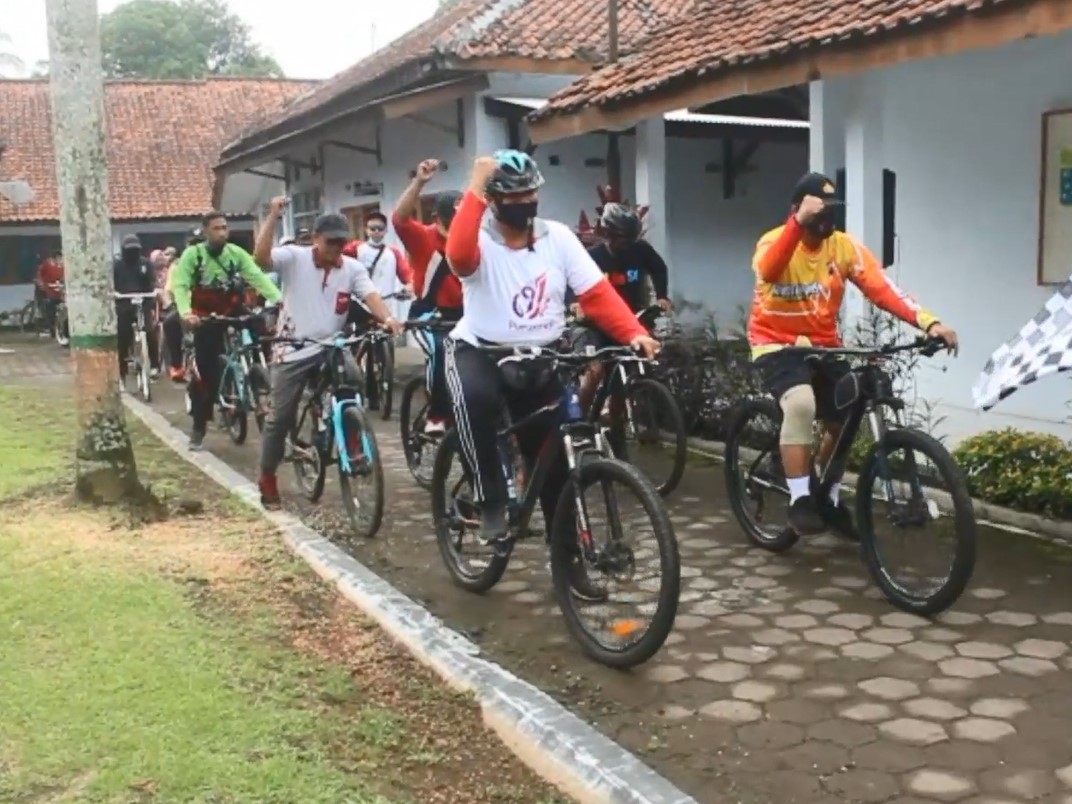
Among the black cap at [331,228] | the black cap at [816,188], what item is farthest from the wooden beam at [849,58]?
the black cap at [331,228]

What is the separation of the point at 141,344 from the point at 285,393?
7.02m

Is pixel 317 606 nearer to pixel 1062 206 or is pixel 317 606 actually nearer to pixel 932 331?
pixel 932 331

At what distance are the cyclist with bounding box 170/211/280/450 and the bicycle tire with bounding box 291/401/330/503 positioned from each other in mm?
1334

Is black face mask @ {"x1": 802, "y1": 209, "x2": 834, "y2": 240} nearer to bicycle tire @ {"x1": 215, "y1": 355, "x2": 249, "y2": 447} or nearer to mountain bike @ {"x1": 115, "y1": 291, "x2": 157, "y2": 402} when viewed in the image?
bicycle tire @ {"x1": 215, "y1": 355, "x2": 249, "y2": 447}

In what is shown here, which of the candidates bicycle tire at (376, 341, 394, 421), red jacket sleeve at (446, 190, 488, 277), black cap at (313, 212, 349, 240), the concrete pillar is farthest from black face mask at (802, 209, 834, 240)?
bicycle tire at (376, 341, 394, 421)

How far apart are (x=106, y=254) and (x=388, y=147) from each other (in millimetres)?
9608

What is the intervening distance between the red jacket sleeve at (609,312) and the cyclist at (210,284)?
3.94 metres

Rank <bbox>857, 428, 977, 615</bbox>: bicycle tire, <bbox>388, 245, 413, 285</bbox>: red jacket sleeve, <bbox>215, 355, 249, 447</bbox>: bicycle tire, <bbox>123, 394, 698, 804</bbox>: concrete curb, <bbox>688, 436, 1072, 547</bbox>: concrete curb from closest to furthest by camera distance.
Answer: <bbox>123, 394, 698, 804</bbox>: concrete curb < <bbox>857, 428, 977, 615</bbox>: bicycle tire < <bbox>688, 436, 1072, 547</bbox>: concrete curb < <bbox>215, 355, 249, 447</bbox>: bicycle tire < <bbox>388, 245, 413, 285</bbox>: red jacket sleeve

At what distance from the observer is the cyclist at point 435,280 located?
717 cm

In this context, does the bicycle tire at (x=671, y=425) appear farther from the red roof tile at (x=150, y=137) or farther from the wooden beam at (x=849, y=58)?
the red roof tile at (x=150, y=137)

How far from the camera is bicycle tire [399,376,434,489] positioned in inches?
308

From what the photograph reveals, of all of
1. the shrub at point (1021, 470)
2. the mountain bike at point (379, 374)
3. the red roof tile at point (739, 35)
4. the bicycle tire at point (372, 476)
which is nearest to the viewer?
the shrub at point (1021, 470)

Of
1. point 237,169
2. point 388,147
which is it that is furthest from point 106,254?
point 237,169

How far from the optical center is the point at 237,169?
2019cm
